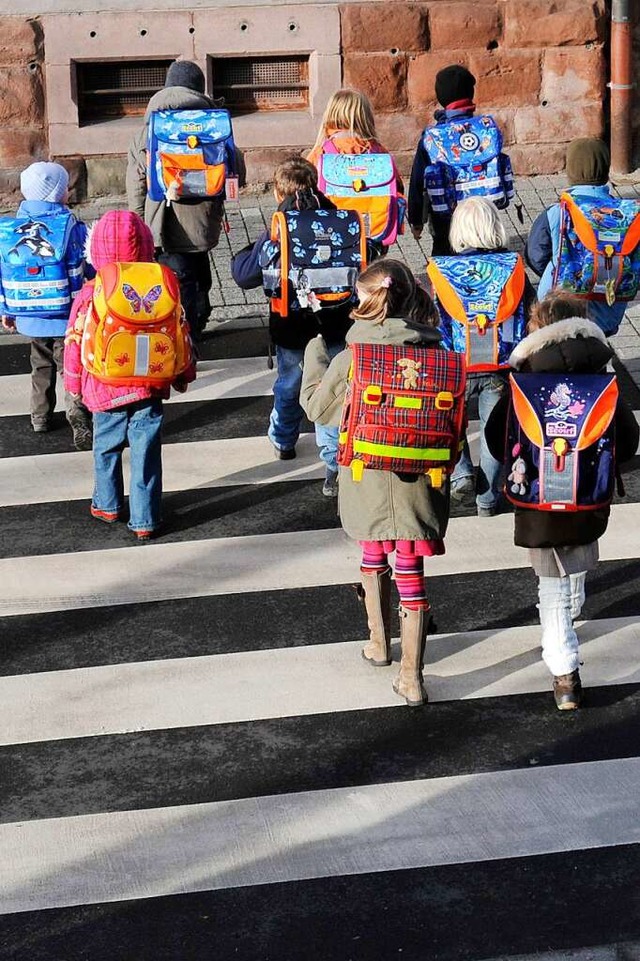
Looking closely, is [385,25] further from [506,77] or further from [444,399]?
[444,399]

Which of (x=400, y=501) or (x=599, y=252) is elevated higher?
(x=599, y=252)

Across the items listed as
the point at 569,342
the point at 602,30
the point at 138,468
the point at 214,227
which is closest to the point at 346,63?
the point at 602,30

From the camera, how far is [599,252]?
8242mm

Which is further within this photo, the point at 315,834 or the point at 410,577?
the point at 410,577

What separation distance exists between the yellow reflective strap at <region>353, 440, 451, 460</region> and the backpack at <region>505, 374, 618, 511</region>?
279mm

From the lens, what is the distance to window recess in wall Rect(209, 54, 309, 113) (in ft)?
43.5

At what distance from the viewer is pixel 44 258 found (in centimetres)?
848

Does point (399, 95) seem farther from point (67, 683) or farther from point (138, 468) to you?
point (67, 683)

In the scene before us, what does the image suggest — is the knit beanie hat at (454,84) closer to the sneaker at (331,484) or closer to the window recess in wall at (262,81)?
the sneaker at (331,484)

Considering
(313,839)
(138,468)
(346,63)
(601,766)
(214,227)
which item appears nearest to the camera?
(313,839)

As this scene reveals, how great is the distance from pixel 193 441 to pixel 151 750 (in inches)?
133

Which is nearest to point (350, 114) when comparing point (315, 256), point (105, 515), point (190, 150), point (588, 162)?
point (190, 150)

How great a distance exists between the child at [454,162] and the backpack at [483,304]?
81.5 inches

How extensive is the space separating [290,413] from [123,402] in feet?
4.10
